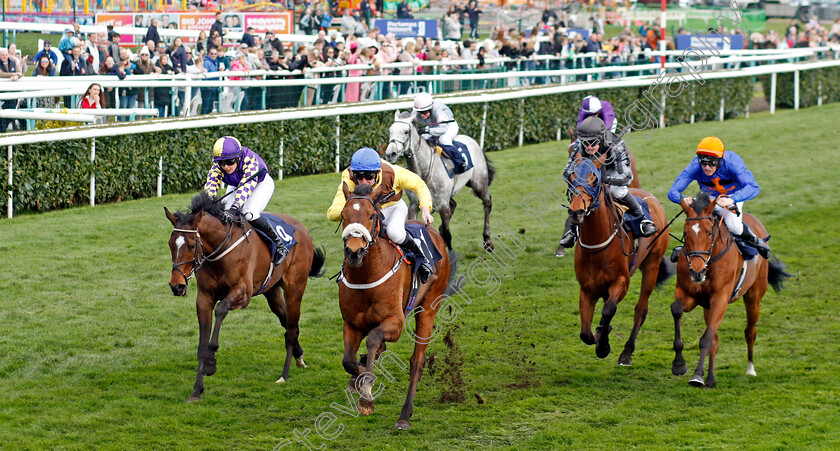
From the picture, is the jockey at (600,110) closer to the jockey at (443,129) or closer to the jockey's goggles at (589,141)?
the jockey's goggles at (589,141)

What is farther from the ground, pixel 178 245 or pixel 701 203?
pixel 701 203

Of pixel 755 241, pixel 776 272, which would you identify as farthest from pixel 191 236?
pixel 776 272

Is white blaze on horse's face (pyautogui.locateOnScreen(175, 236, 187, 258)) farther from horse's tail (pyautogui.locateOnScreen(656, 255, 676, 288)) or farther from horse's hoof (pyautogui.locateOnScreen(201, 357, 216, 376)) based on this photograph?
horse's tail (pyautogui.locateOnScreen(656, 255, 676, 288))

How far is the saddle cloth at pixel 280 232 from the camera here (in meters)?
6.88

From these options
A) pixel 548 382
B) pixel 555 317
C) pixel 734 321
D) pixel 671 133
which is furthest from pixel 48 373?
pixel 671 133

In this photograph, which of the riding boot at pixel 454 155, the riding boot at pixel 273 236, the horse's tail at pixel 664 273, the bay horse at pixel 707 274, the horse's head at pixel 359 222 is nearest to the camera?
the horse's head at pixel 359 222

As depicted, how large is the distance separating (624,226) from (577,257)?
0.52 meters

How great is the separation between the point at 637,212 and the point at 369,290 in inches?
108

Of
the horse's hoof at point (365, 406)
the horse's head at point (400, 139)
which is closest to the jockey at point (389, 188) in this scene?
the horse's hoof at point (365, 406)

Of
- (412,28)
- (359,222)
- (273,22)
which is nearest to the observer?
(359,222)

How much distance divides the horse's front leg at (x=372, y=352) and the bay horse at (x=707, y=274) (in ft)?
7.03

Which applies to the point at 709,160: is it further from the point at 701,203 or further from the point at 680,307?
the point at 680,307

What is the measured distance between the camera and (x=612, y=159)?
752 cm

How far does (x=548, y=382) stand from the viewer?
691 centimetres
